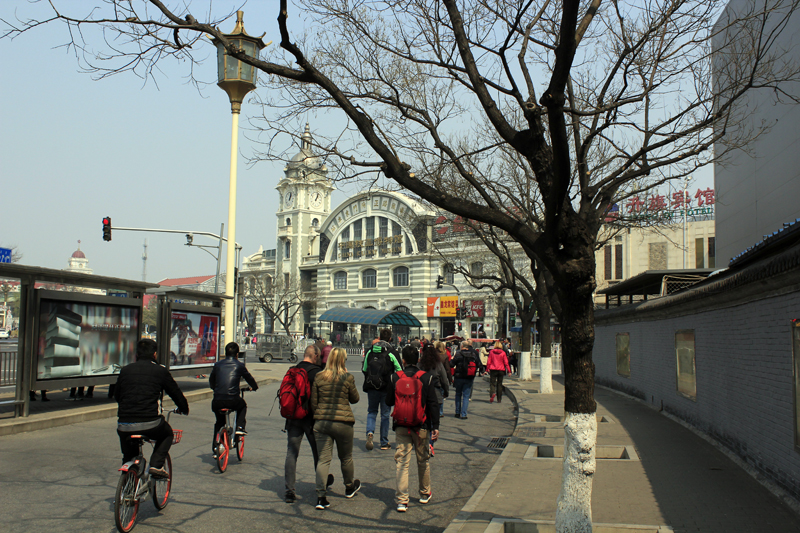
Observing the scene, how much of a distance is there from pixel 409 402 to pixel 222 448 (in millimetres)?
2767

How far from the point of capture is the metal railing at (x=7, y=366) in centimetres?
1330

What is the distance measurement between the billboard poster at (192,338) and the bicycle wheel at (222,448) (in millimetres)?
8961

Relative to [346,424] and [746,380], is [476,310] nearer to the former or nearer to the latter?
[746,380]

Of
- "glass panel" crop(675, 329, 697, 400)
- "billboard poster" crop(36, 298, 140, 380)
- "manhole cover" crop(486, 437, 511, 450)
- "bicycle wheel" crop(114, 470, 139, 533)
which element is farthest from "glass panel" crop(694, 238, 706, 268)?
"bicycle wheel" crop(114, 470, 139, 533)

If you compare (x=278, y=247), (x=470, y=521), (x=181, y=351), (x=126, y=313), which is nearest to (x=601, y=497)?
(x=470, y=521)

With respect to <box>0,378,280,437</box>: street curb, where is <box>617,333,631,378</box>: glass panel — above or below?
above

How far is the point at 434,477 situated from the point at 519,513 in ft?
7.29

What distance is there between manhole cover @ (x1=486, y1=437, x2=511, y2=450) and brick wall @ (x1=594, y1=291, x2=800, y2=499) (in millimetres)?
3224

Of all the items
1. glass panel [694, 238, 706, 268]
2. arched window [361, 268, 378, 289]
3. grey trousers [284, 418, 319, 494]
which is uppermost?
glass panel [694, 238, 706, 268]

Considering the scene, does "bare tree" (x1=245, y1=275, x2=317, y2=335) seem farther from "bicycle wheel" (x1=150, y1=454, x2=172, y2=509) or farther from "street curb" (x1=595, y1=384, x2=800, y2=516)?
"bicycle wheel" (x1=150, y1=454, x2=172, y2=509)

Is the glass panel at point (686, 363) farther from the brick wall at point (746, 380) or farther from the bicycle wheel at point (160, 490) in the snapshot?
the bicycle wheel at point (160, 490)

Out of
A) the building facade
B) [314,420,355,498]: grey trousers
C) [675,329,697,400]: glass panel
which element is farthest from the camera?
the building facade

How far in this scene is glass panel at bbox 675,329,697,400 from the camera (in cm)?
1141

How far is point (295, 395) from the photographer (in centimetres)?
704
